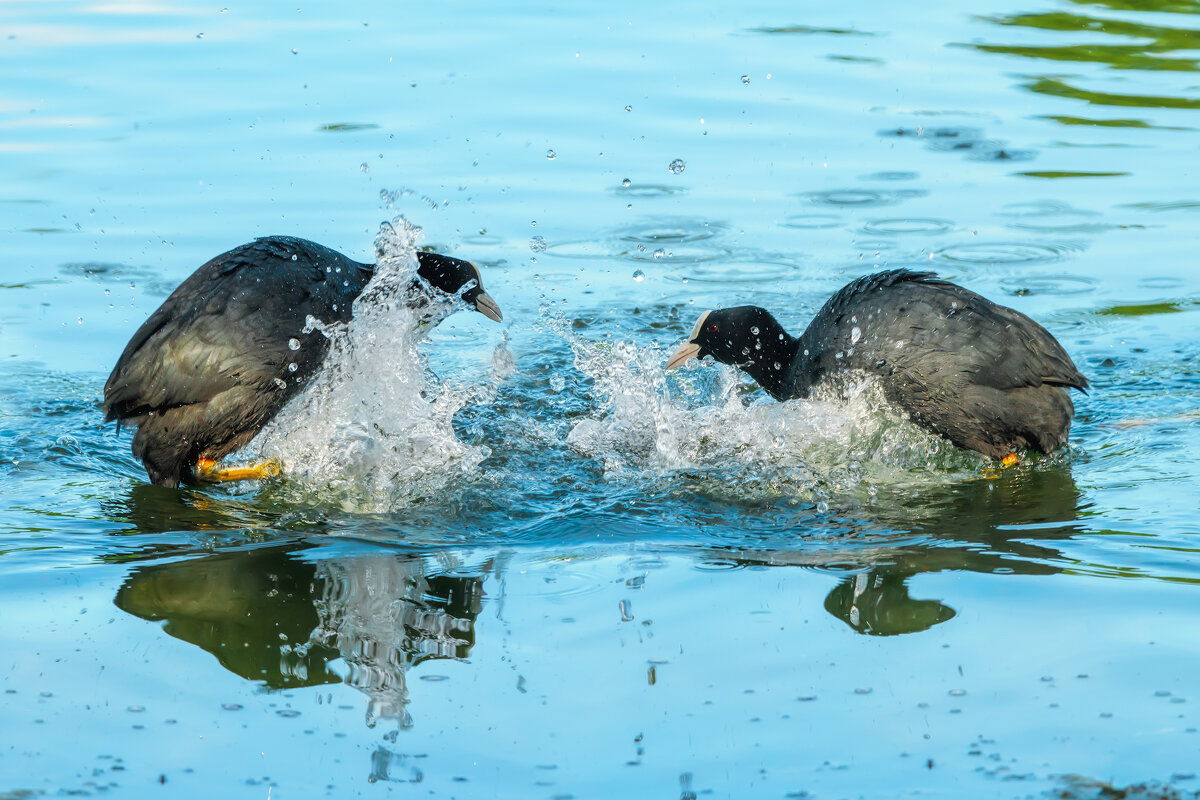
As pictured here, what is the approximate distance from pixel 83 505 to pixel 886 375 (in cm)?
300

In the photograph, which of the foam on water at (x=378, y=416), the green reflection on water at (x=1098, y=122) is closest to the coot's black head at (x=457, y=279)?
the foam on water at (x=378, y=416)

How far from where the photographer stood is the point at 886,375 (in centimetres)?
547

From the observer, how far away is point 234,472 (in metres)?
5.45

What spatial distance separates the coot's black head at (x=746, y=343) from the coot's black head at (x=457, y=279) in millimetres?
862

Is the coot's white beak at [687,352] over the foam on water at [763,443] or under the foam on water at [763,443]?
over

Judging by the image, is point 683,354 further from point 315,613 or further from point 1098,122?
point 1098,122

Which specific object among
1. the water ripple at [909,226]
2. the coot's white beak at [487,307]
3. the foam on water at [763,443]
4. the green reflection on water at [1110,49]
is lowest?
the foam on water at [763,443]

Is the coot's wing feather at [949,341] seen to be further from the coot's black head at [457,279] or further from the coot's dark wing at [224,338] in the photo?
the coot's dark wing at [224,338]

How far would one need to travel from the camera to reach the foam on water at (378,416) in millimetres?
5188

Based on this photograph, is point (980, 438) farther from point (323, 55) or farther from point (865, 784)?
point (323, 55)

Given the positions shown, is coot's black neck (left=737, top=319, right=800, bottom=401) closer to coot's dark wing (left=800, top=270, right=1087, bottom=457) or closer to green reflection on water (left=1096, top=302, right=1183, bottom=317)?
coot's dark wing (left=800, top=270, right=1087, bottom=457)

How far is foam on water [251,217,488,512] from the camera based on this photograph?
204 inches

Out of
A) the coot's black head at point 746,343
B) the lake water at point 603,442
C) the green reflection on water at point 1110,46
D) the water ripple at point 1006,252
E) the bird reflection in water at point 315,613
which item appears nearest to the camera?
the lake water at point 603,442

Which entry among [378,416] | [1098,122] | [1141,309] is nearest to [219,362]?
[378,416]
